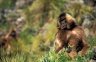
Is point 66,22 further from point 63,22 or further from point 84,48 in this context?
point 84,48

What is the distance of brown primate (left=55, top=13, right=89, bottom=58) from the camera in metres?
12.8

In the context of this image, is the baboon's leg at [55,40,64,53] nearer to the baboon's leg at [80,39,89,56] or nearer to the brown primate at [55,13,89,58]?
the brown primate at [55,13,89,58]

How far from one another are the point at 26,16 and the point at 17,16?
379 cm

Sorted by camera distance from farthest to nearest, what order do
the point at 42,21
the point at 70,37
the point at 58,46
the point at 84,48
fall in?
the point at 42,21 → the point at 58,46 → the point at 70,37 → the point at 84,48

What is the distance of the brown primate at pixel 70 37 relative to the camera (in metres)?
12.8

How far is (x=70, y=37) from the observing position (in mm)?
13109

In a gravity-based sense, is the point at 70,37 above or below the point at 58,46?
above

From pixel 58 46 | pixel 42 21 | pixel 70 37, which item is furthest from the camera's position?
pixel 42 21

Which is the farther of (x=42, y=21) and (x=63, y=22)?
(x=42, y=21)

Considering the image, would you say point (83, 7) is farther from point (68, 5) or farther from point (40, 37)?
point (40, 37)

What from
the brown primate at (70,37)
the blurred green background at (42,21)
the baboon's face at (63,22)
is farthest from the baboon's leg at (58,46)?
the blurred green background at (42,21)

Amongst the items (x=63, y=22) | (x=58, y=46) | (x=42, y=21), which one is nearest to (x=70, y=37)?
(x=58, y=46)

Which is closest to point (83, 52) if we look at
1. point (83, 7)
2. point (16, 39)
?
point (16, 39)

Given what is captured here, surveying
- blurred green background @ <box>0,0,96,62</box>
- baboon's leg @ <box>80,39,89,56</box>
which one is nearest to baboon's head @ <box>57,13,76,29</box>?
baboon's leg @ <box>80,39,89,56</box>
